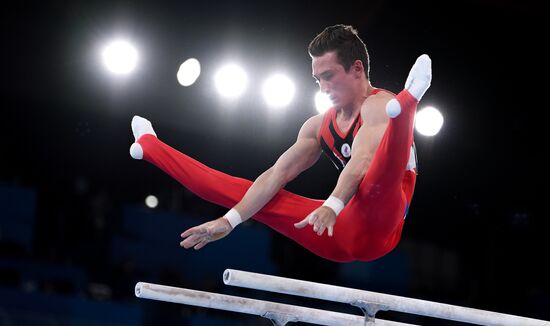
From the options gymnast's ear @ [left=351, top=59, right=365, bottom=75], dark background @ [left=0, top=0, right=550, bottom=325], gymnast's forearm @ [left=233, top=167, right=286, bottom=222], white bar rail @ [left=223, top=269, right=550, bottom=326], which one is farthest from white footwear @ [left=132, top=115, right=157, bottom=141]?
dark background @ [left=0, top=0, right=550, bottom=325]

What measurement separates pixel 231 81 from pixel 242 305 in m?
3.39

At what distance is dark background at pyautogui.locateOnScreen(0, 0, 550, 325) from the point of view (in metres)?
6.59

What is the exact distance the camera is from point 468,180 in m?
7.32

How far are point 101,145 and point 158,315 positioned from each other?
2.34 m

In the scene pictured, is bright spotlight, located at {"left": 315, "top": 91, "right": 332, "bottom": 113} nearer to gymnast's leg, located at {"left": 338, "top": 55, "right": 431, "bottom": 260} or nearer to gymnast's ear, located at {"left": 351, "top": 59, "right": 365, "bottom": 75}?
gymnast's ear, located at {"left": 351, "top": 59, "right": 365, "bottom": 75}

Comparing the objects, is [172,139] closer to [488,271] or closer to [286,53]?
[286,53]

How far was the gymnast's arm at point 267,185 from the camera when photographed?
415 cm

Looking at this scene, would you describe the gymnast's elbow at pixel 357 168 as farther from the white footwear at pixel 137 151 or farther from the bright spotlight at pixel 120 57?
the bright spotlight at pixel 120 57

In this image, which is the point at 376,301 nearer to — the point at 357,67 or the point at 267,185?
the point at 267,185

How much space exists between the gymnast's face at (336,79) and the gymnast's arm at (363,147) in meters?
0.17

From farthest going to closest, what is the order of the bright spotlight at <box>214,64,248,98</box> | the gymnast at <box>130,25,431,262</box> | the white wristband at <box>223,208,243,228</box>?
the bright spotlight at <box>214,64,248,98</box>
the white wristband at <box>223,208,243,228</box>
the gymnast at <box>130,25,431,262</box>

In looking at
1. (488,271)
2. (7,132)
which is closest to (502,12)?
(488,271)

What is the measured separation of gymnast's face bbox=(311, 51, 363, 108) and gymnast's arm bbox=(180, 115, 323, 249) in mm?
266

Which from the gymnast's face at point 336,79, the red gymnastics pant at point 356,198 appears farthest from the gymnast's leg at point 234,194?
the gymnast's face at point 336,79
